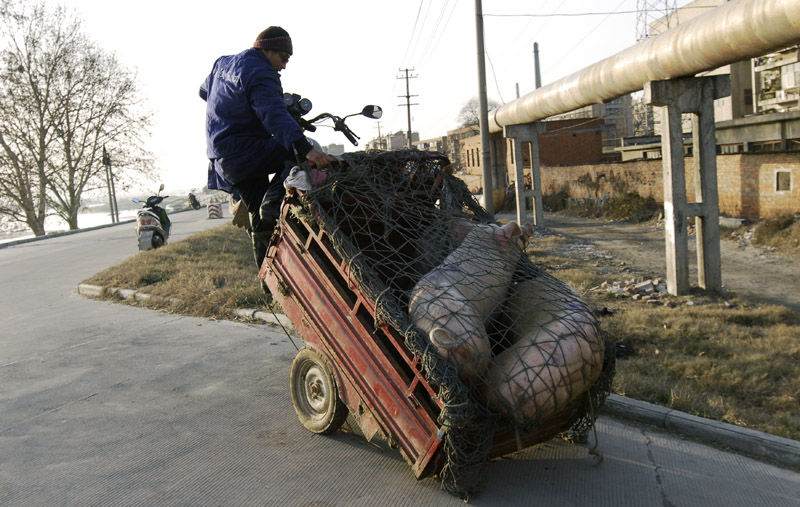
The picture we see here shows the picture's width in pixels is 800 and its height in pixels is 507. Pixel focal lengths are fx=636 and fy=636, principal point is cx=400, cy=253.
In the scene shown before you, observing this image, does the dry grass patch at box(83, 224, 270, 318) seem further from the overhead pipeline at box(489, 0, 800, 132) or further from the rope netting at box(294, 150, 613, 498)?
the overhead pipeline at box(489, 0, 800, 132)

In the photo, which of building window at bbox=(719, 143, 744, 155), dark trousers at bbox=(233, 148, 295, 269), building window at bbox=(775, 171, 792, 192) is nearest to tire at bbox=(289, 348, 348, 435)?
dark trousers at bbox=(233, 148, 295, 269)

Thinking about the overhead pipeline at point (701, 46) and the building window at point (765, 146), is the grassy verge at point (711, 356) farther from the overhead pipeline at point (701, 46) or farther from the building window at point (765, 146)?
the building window at point (765, 146)

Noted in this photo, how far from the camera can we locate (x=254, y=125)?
465 cm

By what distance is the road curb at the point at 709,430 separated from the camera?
149 inches

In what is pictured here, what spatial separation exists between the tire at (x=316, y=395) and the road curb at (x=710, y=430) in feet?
6.38

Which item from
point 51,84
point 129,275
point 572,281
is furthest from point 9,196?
point 572,281

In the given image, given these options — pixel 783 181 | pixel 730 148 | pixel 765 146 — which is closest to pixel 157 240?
pixel 783 181

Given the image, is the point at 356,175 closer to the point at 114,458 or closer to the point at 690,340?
the point at 114,458

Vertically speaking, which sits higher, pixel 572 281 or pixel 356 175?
pixel 356 175

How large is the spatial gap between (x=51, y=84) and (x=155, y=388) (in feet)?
112

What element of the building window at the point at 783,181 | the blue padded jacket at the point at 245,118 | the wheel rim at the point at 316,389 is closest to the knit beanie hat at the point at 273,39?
the blue padded jacket at the point at 245,118

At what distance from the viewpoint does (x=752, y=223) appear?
47.6 ft

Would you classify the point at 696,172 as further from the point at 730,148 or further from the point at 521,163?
the point at 730,148

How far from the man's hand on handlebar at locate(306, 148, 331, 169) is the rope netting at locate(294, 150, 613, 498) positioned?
0.09 metres
